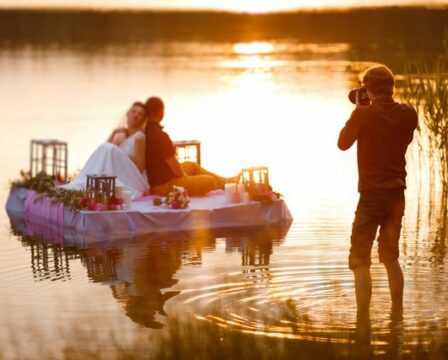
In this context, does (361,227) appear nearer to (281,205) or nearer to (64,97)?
(281,205)

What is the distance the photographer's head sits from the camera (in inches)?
380

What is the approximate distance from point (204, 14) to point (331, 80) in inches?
2460

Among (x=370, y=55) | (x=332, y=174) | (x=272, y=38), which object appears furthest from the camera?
(x=272, y=38)

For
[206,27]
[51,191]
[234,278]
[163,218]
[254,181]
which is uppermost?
[206,27]

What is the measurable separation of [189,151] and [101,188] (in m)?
2.46

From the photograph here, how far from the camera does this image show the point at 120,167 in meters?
15.8

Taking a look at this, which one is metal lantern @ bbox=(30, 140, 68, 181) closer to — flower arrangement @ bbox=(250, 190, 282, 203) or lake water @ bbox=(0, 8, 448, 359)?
lake water @ bbox=(0, 8, 448, 359)

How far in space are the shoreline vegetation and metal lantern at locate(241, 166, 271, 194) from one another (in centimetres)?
3845

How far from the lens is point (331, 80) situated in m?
38.9

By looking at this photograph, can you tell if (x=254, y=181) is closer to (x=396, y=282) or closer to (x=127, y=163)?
(x=127, y=163)

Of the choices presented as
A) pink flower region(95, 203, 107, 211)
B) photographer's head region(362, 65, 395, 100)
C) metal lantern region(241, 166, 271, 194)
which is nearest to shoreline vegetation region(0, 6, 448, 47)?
metal lantern region(241, 166, 271, 194)

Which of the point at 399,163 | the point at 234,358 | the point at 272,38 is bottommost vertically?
the point at 234,358

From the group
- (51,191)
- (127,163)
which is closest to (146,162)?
(127,163)

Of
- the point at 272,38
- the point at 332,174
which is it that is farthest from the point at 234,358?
the point at 272,38
